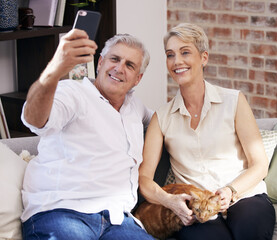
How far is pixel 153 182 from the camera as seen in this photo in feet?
7.22

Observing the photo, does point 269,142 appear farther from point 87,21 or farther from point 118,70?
point 87,21

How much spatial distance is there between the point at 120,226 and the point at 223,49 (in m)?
2.15

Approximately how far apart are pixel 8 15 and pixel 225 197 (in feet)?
4.81

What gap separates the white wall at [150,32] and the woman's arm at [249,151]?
5.65 ft

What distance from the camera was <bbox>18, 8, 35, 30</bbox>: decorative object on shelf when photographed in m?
2.95

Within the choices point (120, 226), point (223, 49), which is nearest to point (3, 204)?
point (120, 226)

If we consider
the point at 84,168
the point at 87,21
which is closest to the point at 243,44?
the point at 84,168

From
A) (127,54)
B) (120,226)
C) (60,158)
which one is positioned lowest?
(120,226)

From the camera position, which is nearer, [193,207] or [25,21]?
[193,207]

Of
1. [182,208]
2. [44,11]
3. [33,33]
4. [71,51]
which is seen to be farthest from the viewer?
[44,11]

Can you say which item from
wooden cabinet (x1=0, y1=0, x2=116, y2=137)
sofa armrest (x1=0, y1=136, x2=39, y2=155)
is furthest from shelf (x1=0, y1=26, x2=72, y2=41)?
sofa armrest (x1=0, y1=136, x2=39, y2=155)

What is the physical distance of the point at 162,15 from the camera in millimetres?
4074

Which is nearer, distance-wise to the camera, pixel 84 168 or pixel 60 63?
pixel 60 63

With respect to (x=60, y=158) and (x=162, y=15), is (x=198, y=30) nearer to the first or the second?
(x=60, y=158)
